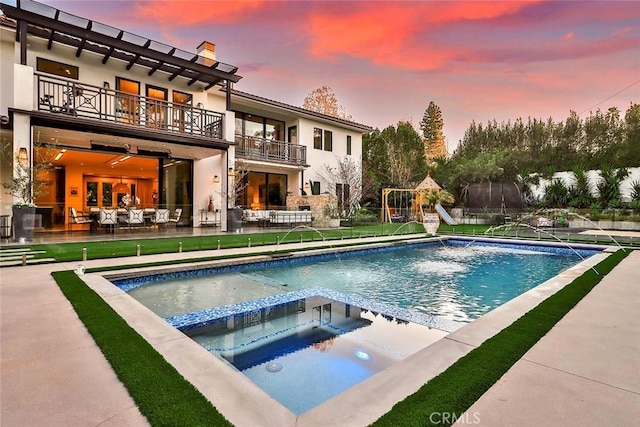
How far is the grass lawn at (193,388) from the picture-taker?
198cm

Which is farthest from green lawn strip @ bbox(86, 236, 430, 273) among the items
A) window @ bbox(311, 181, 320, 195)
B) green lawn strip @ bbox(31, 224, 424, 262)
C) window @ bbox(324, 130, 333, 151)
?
window @ bbox(324, 130, 333, 151)

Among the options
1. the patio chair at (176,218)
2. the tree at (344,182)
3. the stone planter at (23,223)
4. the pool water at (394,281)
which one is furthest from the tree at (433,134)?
the stone planter at (23,223)

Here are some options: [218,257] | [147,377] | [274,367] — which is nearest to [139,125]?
[218,257]

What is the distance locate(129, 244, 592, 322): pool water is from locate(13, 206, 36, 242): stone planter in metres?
5.57

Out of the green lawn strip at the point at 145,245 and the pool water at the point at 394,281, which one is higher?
the green lawn strip at the point at 145,245

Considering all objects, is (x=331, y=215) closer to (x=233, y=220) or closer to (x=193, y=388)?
(x=233, y=220)

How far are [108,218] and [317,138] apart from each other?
38.7 ft

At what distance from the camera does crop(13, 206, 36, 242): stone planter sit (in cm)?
897

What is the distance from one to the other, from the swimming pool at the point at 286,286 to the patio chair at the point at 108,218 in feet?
20.5

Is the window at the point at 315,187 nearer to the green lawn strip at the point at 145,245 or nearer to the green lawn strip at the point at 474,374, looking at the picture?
the green lawn strip at the point at 145,245

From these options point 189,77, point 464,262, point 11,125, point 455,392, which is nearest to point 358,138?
point 189,77

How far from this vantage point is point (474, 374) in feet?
8.21

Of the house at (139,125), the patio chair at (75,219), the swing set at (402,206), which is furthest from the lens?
the swing set at (402,206)

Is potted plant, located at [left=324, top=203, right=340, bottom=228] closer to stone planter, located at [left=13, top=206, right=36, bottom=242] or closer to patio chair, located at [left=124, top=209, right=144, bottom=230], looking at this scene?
patio chair, located at [left=124, top=209, right=144, bottom=230]
